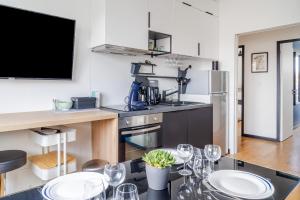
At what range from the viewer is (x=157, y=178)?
3.04 feet

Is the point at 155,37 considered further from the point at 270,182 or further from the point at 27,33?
the point at 270,182

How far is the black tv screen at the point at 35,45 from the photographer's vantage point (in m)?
1.92

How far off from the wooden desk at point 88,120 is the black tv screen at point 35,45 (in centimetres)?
42

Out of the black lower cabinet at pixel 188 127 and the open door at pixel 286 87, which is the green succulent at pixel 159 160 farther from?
the open door at pixel 286 87

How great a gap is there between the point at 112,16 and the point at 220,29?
2349 mm

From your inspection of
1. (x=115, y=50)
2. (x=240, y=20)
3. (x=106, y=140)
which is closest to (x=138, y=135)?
(x=106, y=140)

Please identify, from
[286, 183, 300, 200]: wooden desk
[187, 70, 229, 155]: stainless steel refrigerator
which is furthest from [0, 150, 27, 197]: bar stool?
[187, 70, 229, 155]: stainless steel refrigerator

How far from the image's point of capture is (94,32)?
2.54m

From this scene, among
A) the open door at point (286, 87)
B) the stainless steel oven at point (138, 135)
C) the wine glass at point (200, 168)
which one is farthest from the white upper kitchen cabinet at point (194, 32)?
the wine glass at point (200, 168)

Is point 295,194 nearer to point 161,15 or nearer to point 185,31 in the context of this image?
point 161,15

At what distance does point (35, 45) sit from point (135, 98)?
1238 mm

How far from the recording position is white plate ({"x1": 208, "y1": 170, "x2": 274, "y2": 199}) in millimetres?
881

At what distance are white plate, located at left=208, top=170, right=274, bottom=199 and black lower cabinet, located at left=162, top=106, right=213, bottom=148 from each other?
1.57 m

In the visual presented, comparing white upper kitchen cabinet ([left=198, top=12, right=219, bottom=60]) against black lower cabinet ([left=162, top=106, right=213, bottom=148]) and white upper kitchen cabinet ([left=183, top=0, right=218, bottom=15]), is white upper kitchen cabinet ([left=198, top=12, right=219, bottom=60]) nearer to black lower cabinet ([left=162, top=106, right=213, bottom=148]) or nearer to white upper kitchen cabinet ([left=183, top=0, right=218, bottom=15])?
white upper kitchen cabinet ([left=183, top=0, right=218, bottom=15])
